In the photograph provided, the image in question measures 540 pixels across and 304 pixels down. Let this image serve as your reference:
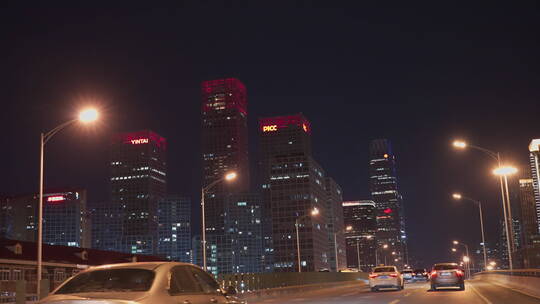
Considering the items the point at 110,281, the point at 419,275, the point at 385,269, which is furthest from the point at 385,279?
the point at 110,281

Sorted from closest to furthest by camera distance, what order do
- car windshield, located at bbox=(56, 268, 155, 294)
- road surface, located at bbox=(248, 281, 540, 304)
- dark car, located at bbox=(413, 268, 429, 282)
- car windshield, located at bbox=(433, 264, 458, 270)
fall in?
car windshield, located at bbox=(56, 268, 155, 294), road surface, located at bbox=(248, 281, 540, 304), car windshield, located at bbox=(433, 264, 458, 270), dark car, located at bbox=(413, 268, 429, 282)

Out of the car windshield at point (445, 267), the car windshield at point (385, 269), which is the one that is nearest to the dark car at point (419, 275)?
the car windshield at point (385, 269)

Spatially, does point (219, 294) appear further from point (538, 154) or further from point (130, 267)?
point (538, 154)

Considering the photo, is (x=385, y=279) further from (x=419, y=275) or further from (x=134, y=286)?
(x=134, y=286)

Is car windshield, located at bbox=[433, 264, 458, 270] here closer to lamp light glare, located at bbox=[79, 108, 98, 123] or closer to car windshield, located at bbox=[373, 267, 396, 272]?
car windshield, located at bbox=[373, 267, 396, 272]

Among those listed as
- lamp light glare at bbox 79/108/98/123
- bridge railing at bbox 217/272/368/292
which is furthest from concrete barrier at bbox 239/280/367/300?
lamp light glare at bbox 79/108/98/123

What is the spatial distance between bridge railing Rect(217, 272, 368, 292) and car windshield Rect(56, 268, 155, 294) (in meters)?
24.8

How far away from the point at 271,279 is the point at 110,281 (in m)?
32.6

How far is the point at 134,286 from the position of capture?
8.53 metres

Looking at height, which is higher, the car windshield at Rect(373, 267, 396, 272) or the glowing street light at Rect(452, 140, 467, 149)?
the glowing street light at Rect(452, 140, 467, 149)

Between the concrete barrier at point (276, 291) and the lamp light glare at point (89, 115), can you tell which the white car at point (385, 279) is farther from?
the lamp light glare at point (89, 115)

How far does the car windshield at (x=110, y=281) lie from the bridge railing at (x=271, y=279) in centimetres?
2476

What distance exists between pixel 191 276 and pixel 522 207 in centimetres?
19505

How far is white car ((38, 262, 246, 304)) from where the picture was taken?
7852mm
